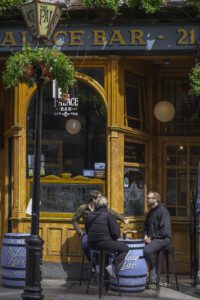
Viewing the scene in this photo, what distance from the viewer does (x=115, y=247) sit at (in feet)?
35.4

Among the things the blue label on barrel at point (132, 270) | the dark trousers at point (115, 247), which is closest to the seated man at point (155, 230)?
the blue label on barrel at point (132, 270)

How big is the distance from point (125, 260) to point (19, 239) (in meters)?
1.82

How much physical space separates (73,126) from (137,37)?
2.01 m

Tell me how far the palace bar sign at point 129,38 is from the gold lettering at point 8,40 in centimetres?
89

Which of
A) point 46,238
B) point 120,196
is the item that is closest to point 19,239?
point 46,238

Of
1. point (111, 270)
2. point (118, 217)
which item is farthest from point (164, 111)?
point (111, 270)

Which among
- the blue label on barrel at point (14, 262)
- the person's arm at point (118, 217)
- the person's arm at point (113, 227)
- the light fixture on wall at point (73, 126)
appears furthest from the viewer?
the light fixture on wall at point (73, 126)

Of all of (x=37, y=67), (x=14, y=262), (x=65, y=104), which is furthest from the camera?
(x=65, y=104)

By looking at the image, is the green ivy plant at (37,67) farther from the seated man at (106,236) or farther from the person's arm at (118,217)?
the person's arm at (118,217)

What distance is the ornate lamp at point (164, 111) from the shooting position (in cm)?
1338

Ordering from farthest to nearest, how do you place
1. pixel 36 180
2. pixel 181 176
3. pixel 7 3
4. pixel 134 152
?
pixel 181 176
pixel 134 152
pixel 7 3
pixel 36 180

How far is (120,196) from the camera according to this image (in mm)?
12328

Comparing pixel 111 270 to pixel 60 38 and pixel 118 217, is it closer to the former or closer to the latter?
pixel 118 217

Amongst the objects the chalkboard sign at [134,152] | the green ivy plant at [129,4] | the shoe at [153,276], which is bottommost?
the shoe at [153,276]
